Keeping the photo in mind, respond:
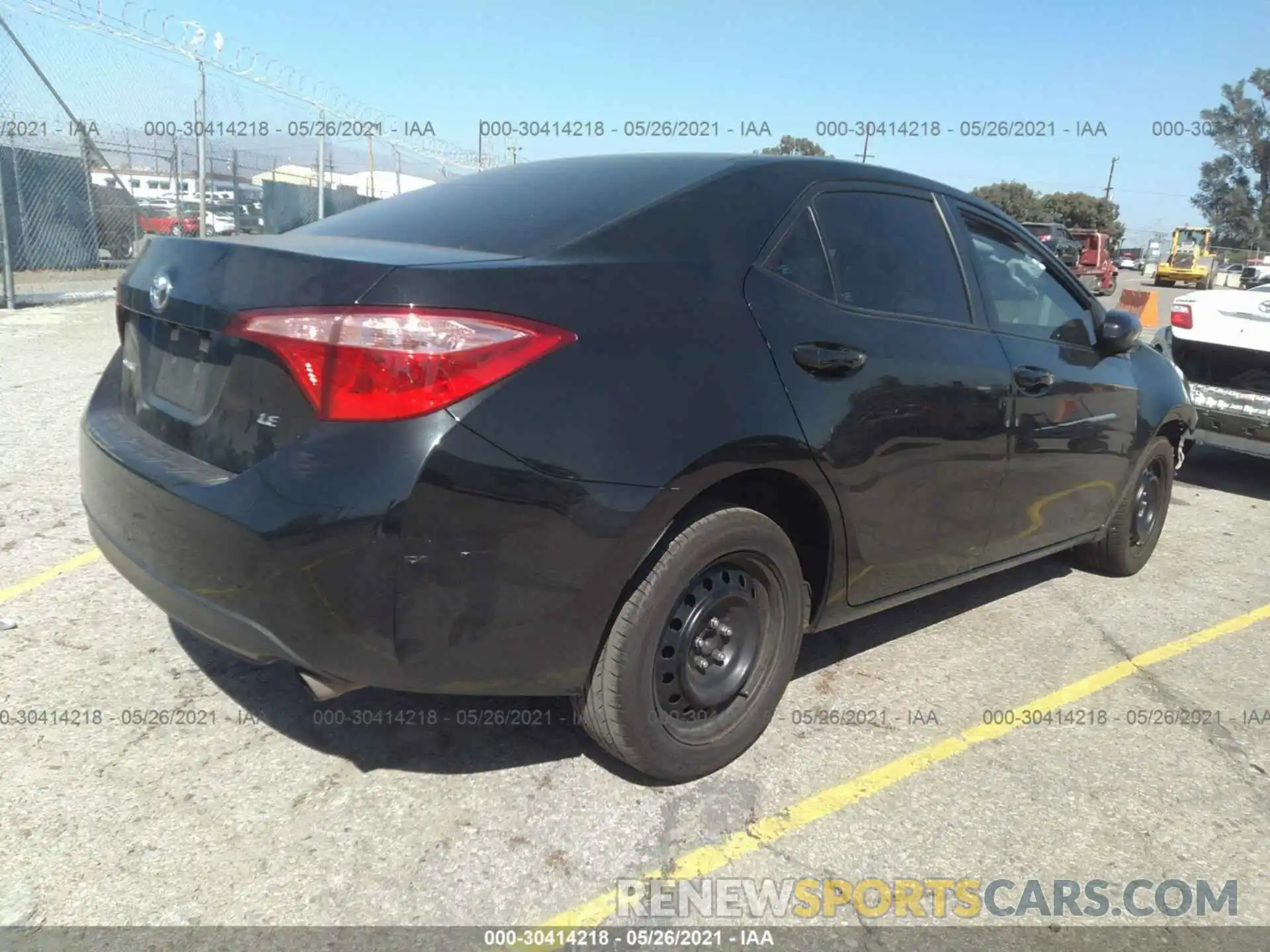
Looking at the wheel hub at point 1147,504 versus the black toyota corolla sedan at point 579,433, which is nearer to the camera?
the black toyota corolla sedan at point 579,433

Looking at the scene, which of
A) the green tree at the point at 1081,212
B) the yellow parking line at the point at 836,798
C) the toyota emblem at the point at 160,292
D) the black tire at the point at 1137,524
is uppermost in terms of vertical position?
the green tree at the point at 1081,212

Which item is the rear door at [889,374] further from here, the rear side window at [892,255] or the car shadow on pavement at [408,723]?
the car shadow on pavement at [408,723]

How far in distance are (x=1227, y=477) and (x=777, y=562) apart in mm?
6195

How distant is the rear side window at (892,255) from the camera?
3.03 meters

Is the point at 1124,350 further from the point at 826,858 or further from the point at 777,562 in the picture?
the point at 826,858

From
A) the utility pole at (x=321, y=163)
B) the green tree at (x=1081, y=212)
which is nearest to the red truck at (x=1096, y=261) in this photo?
the utility pole at (x=321, y=163)

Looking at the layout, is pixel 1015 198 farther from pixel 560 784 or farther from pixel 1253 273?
pixel 560 784

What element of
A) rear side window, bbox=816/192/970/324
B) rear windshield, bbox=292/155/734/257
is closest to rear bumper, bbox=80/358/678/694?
rear windshield, bbox=292/155/734/257

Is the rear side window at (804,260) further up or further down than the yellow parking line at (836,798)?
further up

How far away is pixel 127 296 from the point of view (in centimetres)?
283

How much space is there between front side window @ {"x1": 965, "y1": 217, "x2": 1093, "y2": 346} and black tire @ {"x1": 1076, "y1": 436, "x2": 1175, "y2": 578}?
0.94m

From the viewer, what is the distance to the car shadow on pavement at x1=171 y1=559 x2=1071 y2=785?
2822mm

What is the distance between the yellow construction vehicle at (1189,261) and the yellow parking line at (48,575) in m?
46.3

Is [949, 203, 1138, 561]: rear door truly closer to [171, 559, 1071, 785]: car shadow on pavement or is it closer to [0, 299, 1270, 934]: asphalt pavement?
[0, 299, 1270, 934]: asphalt pavement
